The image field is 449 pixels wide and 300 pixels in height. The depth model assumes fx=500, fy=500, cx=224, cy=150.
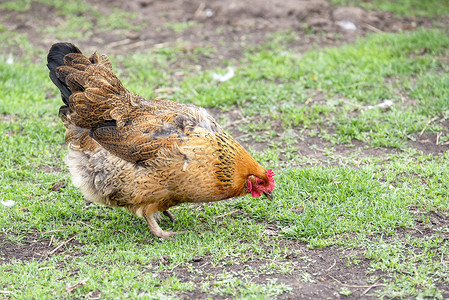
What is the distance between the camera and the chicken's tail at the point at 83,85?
4.80 metres

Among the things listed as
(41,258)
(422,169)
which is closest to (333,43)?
(422,169)

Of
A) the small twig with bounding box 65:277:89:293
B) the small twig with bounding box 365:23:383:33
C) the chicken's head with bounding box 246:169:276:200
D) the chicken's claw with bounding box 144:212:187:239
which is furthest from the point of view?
the small twig with bounding box 365:23:383:33

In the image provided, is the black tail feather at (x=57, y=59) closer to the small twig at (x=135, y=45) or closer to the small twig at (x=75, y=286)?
the small twig at (x=75, y=286)

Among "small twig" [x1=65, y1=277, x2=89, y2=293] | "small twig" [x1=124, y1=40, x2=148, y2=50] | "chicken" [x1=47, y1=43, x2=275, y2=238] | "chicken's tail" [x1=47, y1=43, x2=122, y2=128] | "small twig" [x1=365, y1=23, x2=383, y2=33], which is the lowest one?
"small twig" [x1=365, y1=23, x2=383, y2=33]

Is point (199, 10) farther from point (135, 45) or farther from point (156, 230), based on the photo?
point (156, 230)

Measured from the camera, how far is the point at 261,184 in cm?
476

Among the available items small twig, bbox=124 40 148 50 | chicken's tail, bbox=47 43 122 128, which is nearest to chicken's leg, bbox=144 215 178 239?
chicken's tail, bbox=47 43 122 128

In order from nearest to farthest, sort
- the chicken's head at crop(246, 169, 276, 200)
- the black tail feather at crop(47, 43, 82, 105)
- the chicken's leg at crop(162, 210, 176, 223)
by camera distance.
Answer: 1. the chicken's head at crop(246, 169, 276, 200)
2. the black tail feather at crop(47, 43, 82, 105)
3. the chicken's leg at crop(162, 210, 176, 223)

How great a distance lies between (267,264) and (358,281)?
30.2 inches

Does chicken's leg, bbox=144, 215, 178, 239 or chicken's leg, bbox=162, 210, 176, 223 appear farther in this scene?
chicken's leg, bbox=162, 210, 176, 223

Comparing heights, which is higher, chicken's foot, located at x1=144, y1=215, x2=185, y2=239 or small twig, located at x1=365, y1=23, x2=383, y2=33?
chicken's foot, located at x1=144, y1=215, x2=185, y2=239

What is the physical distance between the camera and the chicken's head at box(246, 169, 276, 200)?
472 centimetres

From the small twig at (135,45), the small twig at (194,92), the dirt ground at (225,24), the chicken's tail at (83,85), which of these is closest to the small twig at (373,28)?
the dirt ground at (225,24)

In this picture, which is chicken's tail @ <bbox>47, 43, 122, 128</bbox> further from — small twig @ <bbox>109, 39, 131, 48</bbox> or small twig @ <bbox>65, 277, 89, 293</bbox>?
small twig @ <bbox>109, 39, 131, 48</bbox>
